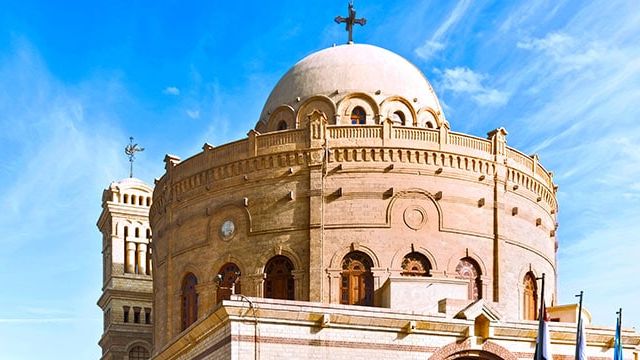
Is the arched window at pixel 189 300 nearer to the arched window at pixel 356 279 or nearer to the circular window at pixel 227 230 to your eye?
the circular window at pixel 227 230

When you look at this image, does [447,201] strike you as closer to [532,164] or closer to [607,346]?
[532,164]

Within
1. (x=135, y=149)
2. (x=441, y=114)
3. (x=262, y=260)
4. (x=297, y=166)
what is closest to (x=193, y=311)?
(x=262, y=260)

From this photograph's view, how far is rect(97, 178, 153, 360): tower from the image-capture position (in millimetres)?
63750

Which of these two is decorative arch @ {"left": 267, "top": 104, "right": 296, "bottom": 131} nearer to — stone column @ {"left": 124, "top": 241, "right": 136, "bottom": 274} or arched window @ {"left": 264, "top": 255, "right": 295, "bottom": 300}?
arched window @ {"left": 264, "top": 255, "right": 295, "bottom": 300}

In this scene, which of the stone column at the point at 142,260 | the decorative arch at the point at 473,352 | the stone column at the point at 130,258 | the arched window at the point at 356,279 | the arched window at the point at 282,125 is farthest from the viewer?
the stone column at the point at 142,260

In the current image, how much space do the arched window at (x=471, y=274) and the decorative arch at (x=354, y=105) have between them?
7.14 meters

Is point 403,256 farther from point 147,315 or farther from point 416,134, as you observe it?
point 147,315

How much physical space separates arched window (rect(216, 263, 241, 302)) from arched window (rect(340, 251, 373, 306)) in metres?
4.00

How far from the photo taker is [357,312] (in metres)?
34.0

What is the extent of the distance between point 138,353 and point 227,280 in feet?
70.9

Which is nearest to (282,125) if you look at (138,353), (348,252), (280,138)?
(280,138)

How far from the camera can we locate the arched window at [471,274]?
4322 centimetres

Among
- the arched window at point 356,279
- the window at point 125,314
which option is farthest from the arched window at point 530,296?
the window at point 125,314

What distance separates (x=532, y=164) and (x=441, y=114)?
4.94 m
